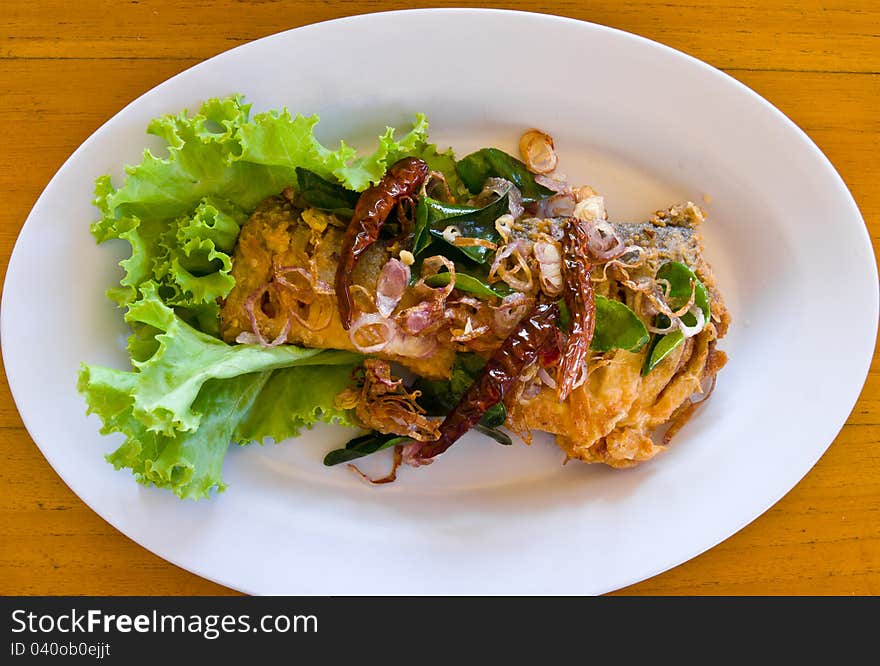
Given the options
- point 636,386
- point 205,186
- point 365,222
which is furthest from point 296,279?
point 636,386

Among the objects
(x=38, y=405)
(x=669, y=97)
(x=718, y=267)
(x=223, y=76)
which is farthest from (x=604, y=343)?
(x=38, y=405)

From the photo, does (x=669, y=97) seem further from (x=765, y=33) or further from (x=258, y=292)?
A: (x=258, y=292)

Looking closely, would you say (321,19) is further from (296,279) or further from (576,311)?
(576,311)

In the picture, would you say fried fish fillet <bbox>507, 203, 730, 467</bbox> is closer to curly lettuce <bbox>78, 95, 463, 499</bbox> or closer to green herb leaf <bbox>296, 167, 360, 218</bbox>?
curly lettuce <bbox>78, 95, 463, 499</bbox>

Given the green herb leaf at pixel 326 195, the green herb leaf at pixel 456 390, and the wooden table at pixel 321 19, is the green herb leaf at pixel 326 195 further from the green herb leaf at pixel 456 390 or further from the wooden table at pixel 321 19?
the wooden table at pixel 321 19

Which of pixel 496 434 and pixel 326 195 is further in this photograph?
pixel 496 434

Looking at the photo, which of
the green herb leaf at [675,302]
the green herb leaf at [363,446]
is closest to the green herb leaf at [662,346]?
the green herb leaf at [675,302]

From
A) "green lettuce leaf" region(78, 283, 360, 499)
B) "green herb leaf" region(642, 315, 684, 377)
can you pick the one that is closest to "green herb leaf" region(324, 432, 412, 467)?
"green lettuce leaf" region(78, 283, 360, 499)
